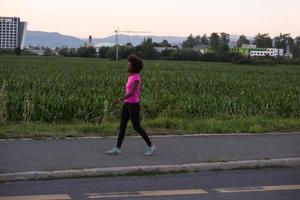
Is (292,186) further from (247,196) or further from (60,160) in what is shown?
(60,160)

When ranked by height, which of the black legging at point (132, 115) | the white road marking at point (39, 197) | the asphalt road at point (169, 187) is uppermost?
the black legging at point (132, 115)

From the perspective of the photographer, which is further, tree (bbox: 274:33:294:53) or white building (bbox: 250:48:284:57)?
tree (bbox: 274:33:294:53)

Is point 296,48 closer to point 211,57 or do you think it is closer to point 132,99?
point 211,57

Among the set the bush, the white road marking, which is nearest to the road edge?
the white road marking

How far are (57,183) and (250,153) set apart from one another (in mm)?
3564

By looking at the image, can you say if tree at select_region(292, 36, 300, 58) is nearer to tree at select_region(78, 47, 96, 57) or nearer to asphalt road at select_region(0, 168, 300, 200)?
tree at select_region(78, 47, 96, 57)

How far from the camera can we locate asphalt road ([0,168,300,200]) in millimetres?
6395

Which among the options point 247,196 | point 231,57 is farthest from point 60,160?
point 231,57

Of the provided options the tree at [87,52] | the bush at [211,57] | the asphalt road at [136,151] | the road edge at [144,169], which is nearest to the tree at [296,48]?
the bush at [211,57]

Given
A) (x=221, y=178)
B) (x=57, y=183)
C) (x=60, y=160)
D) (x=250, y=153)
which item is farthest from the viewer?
(x=250, y=153)

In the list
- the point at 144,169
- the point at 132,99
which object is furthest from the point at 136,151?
the point at 144,169

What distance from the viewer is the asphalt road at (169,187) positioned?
6.39 m

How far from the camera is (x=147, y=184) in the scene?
277 inches

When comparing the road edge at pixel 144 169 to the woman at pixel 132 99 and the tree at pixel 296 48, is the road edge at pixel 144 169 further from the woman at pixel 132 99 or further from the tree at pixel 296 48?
the tree at pixel 296 48
